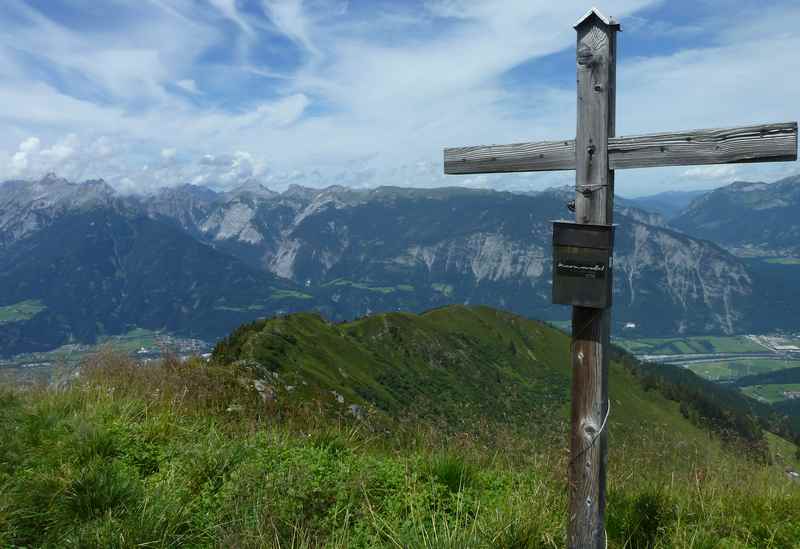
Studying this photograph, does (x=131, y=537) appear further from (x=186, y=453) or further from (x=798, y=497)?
(x=798, y=497)

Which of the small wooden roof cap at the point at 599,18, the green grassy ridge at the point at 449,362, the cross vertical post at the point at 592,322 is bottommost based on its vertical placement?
the green grassy ridge at the point at 449,362

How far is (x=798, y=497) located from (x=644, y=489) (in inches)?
64.5

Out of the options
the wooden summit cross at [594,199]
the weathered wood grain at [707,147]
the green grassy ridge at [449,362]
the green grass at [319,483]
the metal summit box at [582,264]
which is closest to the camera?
the weathered wood grain at [707,147]

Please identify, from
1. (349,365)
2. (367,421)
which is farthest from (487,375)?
(367,421)

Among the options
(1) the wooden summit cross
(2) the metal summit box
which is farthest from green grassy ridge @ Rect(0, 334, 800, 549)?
(2) the metal summit box

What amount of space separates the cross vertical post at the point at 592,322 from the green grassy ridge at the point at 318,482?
40 centimetres

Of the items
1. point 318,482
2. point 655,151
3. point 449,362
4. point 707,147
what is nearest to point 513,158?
point 655,151

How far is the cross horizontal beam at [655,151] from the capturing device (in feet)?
12.7

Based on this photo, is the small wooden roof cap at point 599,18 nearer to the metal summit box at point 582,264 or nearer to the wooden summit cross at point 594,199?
the wooden summit cross at point 594,199

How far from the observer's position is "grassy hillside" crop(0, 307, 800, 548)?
4.68 metres

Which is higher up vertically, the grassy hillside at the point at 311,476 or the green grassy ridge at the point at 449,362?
the grassy hillside at the point at 311,476

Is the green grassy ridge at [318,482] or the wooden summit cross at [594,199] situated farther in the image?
the green grassy ridge at [318,482]

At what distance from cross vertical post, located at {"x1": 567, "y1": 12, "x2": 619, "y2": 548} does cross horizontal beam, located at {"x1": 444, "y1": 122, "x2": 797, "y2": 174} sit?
14 centimetres

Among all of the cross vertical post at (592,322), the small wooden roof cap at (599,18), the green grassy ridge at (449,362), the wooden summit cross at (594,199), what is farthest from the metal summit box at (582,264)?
the green grassy ridge at (449,362)
